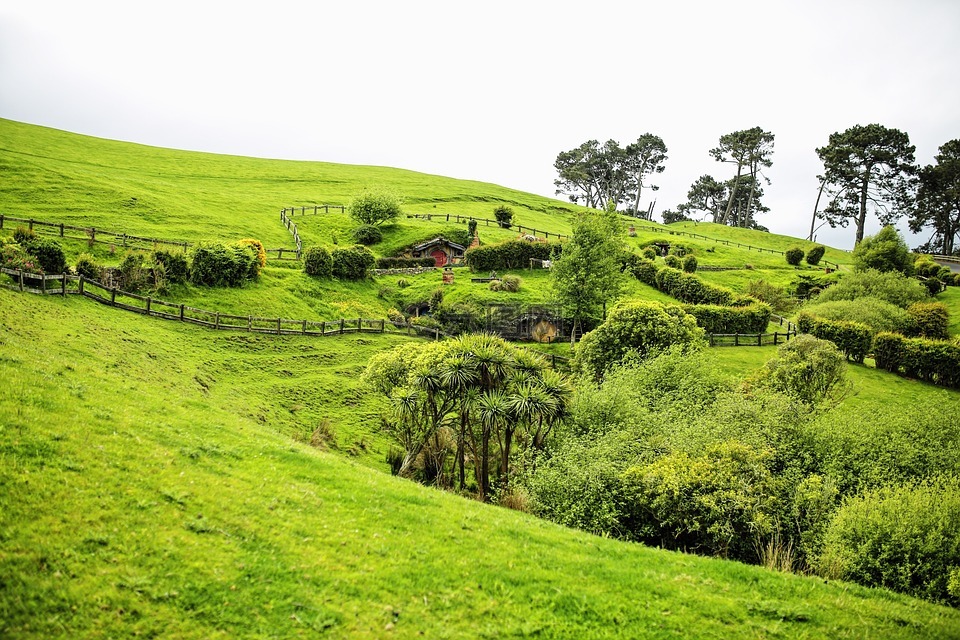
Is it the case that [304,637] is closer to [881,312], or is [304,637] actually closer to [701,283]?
[881,312]

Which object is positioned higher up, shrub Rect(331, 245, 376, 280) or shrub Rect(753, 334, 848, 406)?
shrub Rect(331, 245, 376, 280)

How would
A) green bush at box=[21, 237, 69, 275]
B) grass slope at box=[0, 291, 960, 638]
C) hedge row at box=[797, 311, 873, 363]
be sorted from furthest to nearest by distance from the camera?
hedge row at box=[797, 311, 873, 363]
green bush at box=[21, 237, 69, 275]
grass slope at box=[0, 291, 960, 638]

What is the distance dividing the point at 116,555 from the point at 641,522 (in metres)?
16.1

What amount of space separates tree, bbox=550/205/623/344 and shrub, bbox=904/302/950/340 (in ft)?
85.2

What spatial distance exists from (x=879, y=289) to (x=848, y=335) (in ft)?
56.4

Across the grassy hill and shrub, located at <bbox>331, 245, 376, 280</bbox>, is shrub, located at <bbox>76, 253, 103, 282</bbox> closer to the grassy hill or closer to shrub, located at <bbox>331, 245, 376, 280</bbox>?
the grassy hill

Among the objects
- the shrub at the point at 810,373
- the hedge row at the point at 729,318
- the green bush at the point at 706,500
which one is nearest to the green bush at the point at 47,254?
the green bush at the point at 706,500

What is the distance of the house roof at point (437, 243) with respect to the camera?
2685 inches

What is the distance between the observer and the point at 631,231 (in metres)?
Result: 95.9

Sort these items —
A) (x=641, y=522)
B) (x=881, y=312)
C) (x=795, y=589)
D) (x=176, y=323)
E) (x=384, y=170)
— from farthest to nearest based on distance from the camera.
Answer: (x=384, y=170) → (x=881, y=312) → (x=176, y=323) → (x=641, y=522) → (x=795, y=589)

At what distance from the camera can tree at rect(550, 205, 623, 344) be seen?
163 feet

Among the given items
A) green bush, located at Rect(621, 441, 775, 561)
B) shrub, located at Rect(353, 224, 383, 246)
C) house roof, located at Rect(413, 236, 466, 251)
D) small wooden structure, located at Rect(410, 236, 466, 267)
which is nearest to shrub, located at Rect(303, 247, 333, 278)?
small wooden structure, located at Rect(410, 236, 466, 267)

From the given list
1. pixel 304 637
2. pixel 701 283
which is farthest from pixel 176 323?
pixel 701 283

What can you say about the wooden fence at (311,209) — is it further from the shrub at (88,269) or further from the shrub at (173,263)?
the shrub at (88,269)
